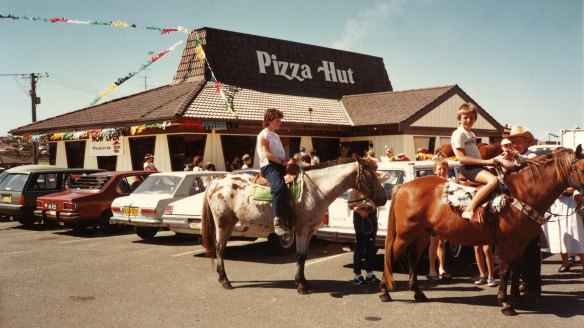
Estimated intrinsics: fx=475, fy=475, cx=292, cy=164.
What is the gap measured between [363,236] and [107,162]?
55.0 ft

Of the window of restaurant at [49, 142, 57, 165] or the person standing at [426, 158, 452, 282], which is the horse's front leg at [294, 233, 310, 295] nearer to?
the person standing at [426, 158, 452, 282]

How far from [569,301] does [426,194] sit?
2.36 m

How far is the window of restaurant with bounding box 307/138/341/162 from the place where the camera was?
22.5 metres

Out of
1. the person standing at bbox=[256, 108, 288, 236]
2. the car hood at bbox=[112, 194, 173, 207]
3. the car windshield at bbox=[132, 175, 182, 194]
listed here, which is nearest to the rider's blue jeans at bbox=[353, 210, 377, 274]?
the person standing at bbox=[256, 108, 288, 236]

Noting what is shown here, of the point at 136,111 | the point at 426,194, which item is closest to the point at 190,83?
the point at 136,111

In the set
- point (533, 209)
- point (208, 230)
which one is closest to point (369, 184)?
point (533, 209)

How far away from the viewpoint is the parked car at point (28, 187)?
13.7m

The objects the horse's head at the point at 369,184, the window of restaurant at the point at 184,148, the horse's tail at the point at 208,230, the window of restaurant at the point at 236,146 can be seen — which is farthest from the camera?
the window of restaurant at the point at 236,146

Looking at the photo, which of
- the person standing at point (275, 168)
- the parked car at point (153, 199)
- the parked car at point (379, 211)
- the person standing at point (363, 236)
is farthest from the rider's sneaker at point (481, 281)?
the parked car at point (153, 199)

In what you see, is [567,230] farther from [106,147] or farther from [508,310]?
[106,147]

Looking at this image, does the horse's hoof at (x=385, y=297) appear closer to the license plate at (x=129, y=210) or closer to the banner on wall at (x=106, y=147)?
the license plate at (x=129, y=210)

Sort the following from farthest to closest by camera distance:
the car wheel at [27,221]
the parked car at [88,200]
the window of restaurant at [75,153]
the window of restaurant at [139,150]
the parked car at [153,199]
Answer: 1. the window of restaurant at [75,153]
2. the window of restaurant at [139,150]
3. the car wheel at [27,221]
4. the parked car at [88,200]
5. the parked car at [153,199]

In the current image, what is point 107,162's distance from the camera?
21.3 meters

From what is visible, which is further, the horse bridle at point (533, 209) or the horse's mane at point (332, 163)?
the horse's mane at point (332, 163)
